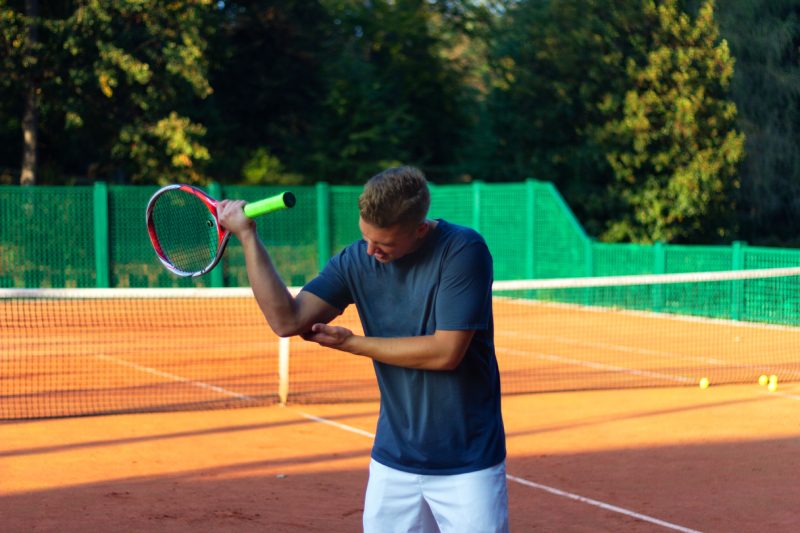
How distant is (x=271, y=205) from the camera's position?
129 inches

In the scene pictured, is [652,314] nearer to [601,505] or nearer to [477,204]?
[477,204]

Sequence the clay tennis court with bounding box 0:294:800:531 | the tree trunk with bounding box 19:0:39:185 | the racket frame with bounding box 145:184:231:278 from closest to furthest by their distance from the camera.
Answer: the racket frame with bounding box 145:184:231:278, the clay tennis court with bounding box 0:294:800:531, the tree trunk with bounding box 19:0:39:185

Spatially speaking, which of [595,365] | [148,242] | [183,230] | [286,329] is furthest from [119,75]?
[286,329]

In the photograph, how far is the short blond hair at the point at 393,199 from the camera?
10.2 feet

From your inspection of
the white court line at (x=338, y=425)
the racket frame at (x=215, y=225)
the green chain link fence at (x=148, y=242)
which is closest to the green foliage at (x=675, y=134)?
the green chain link fence at (x=148, y=242)

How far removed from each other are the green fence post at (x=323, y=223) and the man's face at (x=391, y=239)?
69.2 feet

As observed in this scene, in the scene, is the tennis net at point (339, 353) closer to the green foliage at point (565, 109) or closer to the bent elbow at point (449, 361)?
the green foliage at point (565, 109)

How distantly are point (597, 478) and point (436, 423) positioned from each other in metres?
4.34

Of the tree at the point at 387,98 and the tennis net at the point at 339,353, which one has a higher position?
the tree at the point at 387,98

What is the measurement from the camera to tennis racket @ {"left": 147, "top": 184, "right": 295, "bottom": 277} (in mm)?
4001

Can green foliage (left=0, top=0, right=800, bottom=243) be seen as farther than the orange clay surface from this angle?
Yes

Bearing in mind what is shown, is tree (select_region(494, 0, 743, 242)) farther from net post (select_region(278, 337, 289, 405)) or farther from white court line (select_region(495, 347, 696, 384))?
net post (select_region(278, 337, 289, 405))

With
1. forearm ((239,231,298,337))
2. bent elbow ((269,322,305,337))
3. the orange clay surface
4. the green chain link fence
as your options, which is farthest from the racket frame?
the green chain link fence

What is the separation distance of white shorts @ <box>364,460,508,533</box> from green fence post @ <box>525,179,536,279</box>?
18.6m
